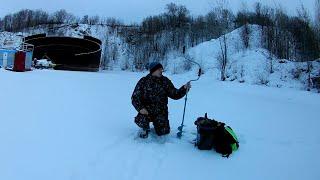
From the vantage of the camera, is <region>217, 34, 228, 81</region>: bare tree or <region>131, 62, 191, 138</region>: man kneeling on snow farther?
<region>217, 34, 228, 81</region>: bare tree

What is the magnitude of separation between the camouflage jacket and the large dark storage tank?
20.6 meters

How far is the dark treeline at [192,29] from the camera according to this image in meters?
23.3

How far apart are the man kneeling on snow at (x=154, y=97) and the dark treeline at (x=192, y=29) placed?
28.5ft

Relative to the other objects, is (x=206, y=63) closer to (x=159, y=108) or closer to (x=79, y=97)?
(x=79, y=97)

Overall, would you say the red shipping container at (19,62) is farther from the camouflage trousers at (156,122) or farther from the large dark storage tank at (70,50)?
the camouflage trousers at (156,122)

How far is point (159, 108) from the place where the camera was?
15.1 ft

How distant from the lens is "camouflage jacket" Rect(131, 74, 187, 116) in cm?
458

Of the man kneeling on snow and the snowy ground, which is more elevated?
the man kneeling on snow

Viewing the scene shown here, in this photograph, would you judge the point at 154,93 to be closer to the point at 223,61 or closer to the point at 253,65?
the point at 223,61

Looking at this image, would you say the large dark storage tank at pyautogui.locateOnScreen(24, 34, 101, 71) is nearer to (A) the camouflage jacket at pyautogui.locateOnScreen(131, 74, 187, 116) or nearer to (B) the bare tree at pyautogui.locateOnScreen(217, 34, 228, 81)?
(B) the bare tree at pyautogui.locateOnScreen(217, 34, 228, 81)

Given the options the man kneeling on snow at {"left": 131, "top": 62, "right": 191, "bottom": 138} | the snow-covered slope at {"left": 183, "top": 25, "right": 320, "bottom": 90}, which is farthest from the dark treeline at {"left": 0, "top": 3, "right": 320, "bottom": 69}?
the man kneeling on snow at {"left": 131, "top": 62, "right": 191, "bottom": 138}

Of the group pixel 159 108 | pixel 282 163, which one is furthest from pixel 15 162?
pixel 282 163

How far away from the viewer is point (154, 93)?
15.1 feet

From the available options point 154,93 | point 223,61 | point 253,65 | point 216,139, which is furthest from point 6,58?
point 216,139
